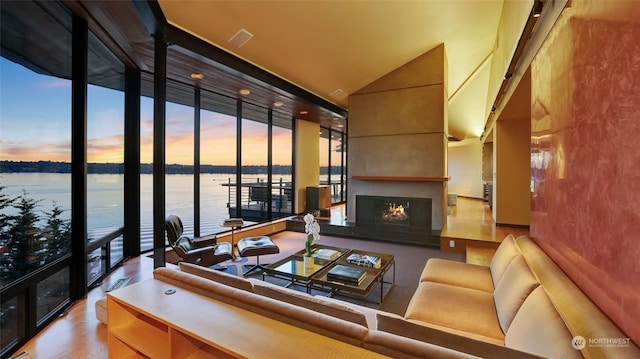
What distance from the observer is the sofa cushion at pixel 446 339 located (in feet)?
3.64

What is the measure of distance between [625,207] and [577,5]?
140 centimetres

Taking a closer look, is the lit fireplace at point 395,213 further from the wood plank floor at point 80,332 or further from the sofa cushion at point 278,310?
the sofa cushion at point 278,310

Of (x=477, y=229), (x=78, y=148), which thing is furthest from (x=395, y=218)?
(x=78, y=148)

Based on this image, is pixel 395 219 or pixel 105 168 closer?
pixel 105 168

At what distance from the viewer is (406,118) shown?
5.73m

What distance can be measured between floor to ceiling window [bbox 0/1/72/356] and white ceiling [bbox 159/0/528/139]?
1.17 m

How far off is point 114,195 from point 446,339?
13.0ft

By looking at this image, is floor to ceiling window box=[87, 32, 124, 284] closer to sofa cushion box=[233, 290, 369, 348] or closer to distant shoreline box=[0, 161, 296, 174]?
distant shoreline box=[0, 161, 296, 174]

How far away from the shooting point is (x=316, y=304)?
149 cm

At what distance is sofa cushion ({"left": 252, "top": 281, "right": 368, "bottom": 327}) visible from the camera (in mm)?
1392

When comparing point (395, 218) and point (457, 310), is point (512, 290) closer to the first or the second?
point (457, 310)

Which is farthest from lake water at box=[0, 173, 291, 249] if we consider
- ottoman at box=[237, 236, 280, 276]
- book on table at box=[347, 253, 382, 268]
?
book on table at box=[347, 253, 382, 268]

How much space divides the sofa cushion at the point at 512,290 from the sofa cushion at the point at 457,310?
0.23ft

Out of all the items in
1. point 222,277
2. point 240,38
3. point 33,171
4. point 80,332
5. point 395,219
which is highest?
point 240,38
